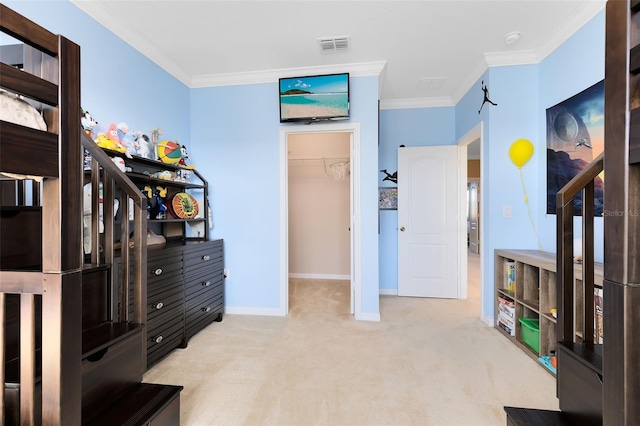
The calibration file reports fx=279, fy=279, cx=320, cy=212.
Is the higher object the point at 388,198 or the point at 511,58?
the point at 511,58

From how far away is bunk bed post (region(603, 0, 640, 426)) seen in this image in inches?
26.6

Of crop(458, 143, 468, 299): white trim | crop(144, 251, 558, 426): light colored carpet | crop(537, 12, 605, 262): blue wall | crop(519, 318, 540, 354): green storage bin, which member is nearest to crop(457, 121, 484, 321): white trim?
crop(458, 143, 468, 299): white trim

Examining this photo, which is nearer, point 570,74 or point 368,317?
point 570,74

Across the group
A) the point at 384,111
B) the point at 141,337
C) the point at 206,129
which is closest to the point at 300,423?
the point at 141,337

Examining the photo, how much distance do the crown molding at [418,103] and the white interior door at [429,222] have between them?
0.60 meters

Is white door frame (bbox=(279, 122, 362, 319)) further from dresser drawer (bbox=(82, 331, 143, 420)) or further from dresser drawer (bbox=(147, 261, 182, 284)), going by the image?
dresser drawer (bbox=(82, 331, 143, 420))

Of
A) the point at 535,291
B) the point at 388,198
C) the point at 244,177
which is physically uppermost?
the point at 244,177

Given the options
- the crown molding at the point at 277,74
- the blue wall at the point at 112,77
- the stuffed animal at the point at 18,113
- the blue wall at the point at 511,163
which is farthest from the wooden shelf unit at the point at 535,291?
the blue wall at the point at 112,77

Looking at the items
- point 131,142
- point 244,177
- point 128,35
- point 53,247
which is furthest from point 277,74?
point 53,247

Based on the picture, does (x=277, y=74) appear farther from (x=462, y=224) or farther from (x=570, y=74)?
(x=462, y=224)

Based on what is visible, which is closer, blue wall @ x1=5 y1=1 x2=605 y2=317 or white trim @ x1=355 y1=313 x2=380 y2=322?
blue wall @ x1=5 y1=1 x2=605 y2=317

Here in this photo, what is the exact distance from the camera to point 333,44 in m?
2.51

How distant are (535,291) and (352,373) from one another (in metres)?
1.73

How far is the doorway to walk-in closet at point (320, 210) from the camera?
449 centimetres
